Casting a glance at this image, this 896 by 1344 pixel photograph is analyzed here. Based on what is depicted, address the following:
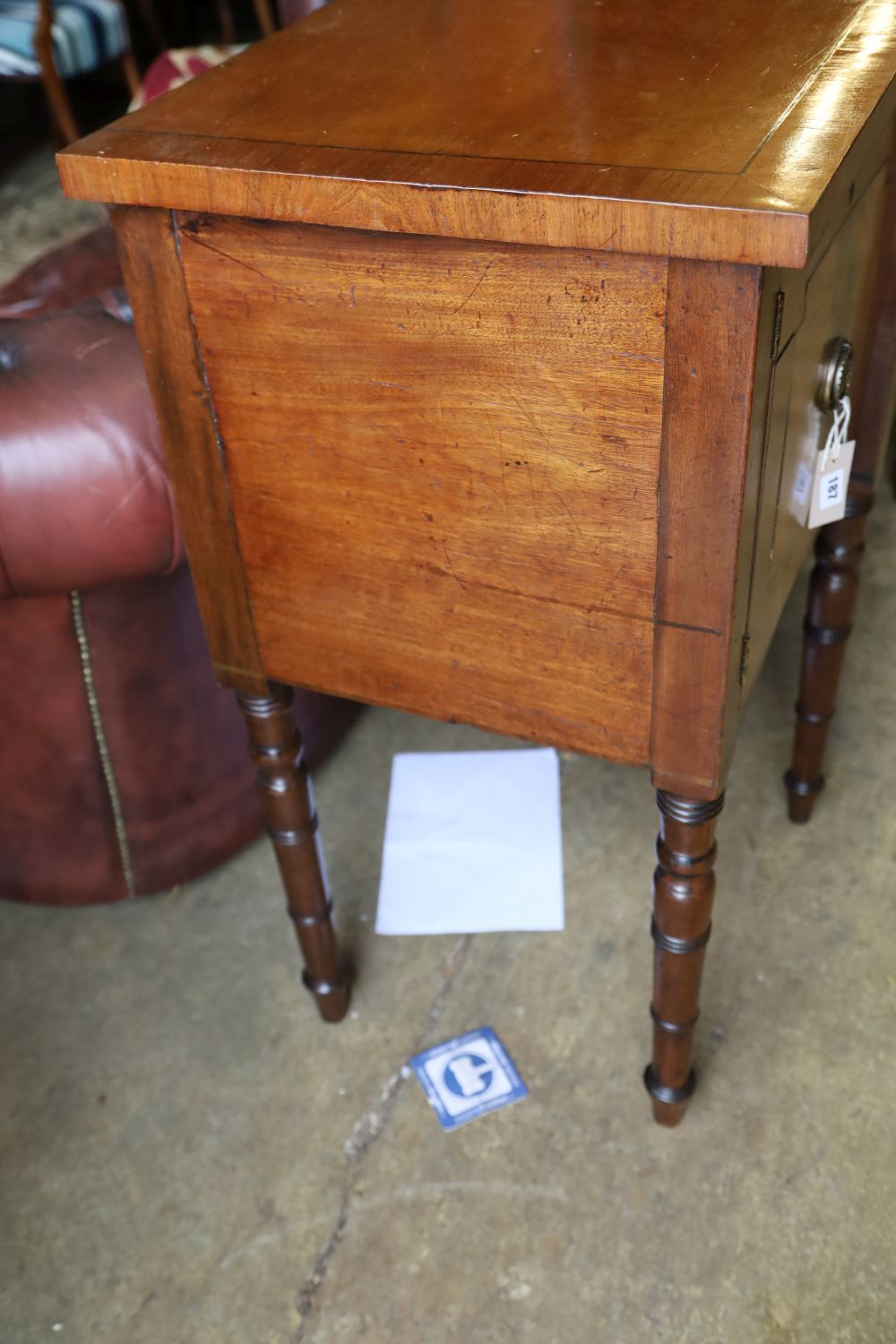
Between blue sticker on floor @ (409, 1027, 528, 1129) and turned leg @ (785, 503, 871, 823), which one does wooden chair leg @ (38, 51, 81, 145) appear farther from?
blue sticker on floor @ (409, 1027, 528, 1129)

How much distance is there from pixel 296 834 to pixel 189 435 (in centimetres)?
43

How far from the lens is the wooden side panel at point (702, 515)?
71 centimetres

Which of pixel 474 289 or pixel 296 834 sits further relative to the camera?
pixel 296 834

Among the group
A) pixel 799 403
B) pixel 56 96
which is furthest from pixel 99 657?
pixel 56 96

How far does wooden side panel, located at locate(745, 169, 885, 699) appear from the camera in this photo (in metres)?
0.85

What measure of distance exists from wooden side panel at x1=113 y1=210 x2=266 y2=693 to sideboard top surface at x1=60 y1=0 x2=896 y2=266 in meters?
0.05

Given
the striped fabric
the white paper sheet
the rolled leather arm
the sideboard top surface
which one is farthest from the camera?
the striped fabric

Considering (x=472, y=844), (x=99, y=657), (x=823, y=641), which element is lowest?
(x=472, y=844)

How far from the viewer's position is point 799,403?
2.95ft

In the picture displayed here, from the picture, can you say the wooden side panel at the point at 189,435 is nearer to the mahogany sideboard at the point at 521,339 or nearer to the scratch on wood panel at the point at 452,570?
the mahogany sideboard at the point at 521,339

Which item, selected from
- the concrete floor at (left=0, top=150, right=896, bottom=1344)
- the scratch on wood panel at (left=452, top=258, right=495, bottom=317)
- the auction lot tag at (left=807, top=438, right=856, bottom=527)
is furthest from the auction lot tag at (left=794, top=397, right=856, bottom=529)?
the concrete floor at (left=0, top=150, right=896, bottom=1344)

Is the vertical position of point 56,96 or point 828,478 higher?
point 828,478

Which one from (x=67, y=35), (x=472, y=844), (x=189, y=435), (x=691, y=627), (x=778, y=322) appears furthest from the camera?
(x=67, y=35)

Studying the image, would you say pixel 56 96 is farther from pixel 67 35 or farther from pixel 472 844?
pixel 472 844
